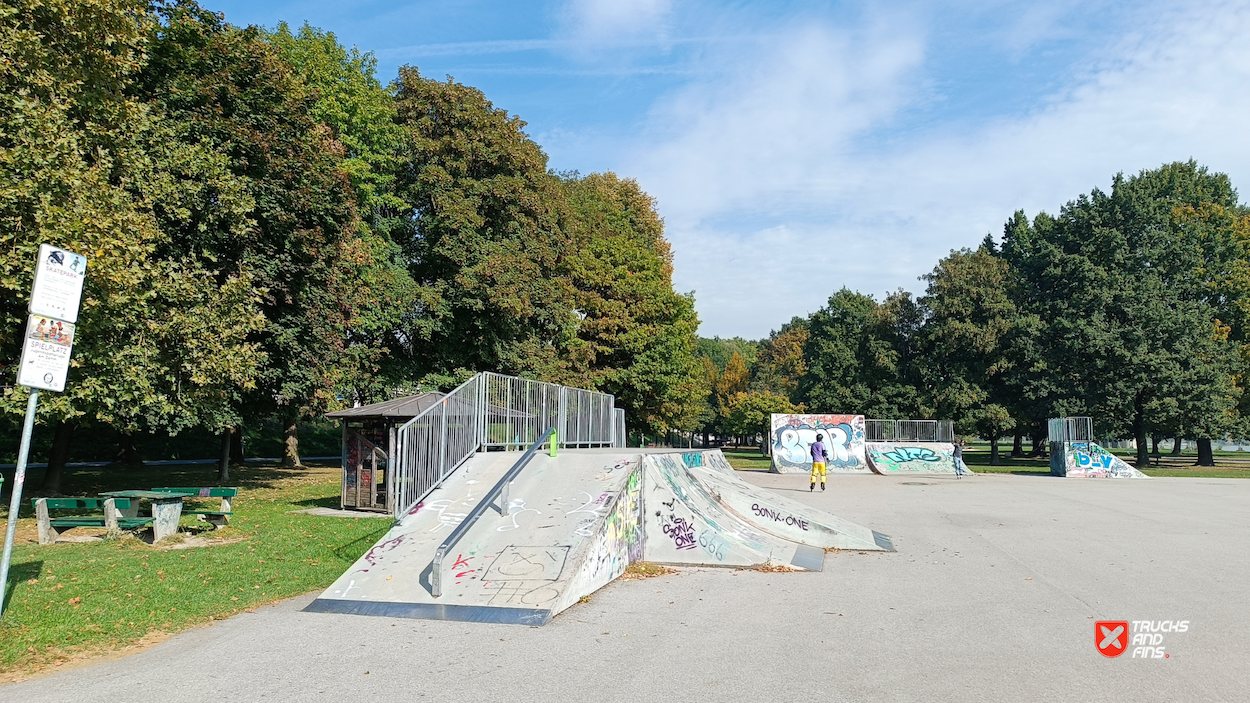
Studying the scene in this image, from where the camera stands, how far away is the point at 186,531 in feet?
37.8

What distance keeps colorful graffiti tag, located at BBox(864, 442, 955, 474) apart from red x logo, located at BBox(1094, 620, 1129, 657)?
3082 centimetres

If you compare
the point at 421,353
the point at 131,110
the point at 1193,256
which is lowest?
the point at 421,353

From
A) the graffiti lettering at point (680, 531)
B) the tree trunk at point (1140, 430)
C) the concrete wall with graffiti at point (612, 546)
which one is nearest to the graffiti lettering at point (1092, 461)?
the tree trunk at point (1140, 430)

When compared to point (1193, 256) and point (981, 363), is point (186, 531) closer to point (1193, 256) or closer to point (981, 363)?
point (981, 363)

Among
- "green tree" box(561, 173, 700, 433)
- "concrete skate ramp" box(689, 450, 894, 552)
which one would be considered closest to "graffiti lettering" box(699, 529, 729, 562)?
"concrete skate ramp" box(689, 450, 894, 552)

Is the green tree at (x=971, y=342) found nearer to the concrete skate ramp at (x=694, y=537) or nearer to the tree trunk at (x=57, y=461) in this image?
the concrete skate ramp at (x=694, y=537)

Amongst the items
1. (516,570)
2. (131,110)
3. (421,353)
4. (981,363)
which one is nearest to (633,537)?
(516,570)

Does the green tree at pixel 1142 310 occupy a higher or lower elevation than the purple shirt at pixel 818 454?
higher

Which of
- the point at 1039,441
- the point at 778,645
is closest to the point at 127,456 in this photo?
the point at 778,645

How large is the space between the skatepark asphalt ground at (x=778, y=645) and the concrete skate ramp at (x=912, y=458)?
26.9 meters

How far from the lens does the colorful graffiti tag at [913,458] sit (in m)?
36.6

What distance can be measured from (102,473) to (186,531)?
15559 mm

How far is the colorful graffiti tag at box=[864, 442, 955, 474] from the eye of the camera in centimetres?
3662

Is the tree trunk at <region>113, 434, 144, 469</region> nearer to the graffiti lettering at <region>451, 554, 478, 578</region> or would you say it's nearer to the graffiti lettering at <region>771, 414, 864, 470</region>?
the graffiti lettering at <region>451, 554, 478, 578</region>
